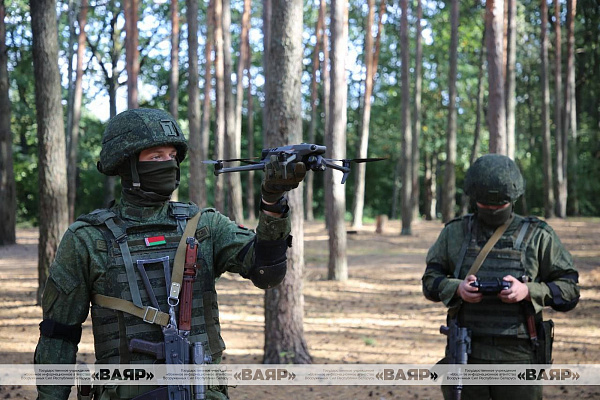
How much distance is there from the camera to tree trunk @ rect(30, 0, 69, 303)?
32.2 ft

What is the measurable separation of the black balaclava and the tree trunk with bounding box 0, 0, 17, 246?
1645cm

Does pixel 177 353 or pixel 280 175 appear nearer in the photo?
pixel 280 175

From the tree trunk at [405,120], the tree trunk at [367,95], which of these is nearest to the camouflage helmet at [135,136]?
the tree trunk at [367,95]

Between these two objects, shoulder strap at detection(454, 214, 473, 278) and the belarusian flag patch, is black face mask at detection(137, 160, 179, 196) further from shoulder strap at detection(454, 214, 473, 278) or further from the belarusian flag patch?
shoulder strap at detection(454, 214, 473, 278)

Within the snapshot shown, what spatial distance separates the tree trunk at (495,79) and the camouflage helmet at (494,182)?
7.61 m

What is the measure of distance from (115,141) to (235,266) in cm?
82

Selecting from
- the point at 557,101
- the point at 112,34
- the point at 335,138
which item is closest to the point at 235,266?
the point at 335,138

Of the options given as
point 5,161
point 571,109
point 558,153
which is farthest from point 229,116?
point 571,109

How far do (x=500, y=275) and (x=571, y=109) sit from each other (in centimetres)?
2768

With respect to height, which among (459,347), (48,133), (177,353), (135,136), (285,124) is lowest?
(459,347)

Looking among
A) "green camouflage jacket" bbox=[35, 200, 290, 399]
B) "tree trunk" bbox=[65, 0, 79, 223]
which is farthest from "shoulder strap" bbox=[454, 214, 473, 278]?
"tree trunk" bbox=[65, 0, 79, 223]

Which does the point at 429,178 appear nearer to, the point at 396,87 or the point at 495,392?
the point at 396,87

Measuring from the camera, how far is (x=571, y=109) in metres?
29.7

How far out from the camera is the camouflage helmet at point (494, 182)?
438 cm
